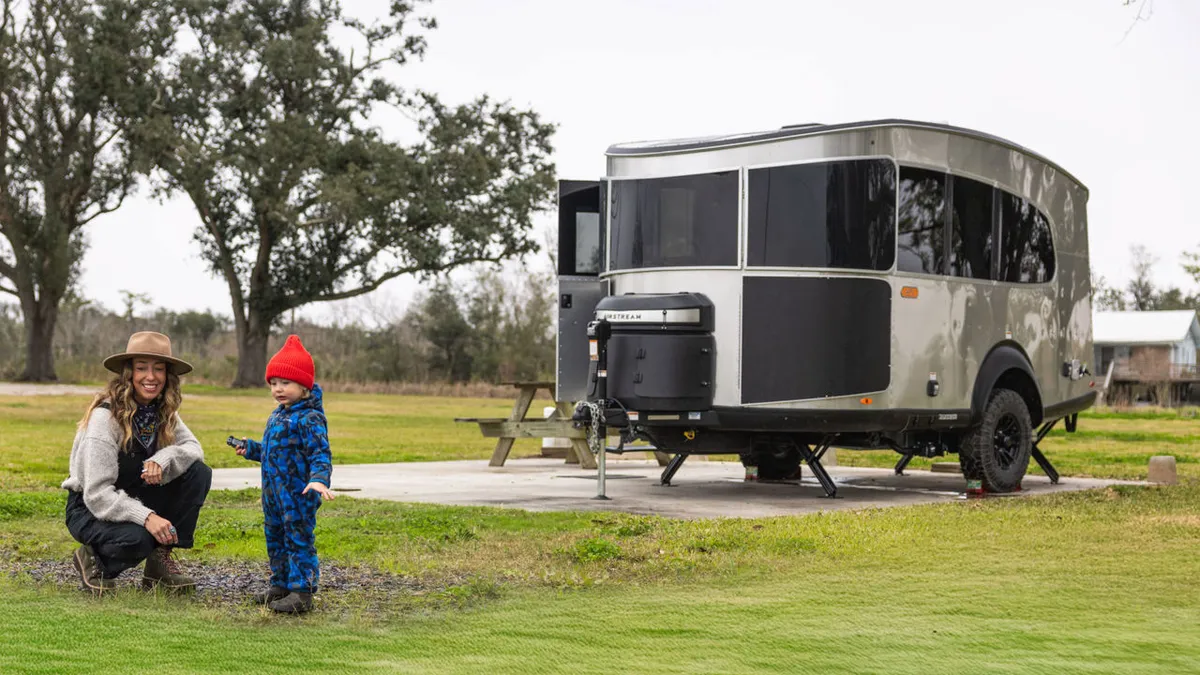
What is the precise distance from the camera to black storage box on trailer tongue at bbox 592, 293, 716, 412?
11516mm

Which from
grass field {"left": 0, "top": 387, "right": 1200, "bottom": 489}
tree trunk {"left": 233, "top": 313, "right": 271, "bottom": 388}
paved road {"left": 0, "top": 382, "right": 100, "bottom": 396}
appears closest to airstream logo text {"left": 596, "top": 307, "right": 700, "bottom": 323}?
grass field {"left": 0, "top": 387, "right": 1200, "bottom": 489}

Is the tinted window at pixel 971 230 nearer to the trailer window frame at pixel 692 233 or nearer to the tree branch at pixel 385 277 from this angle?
the trailer window frame at pixel 692 233

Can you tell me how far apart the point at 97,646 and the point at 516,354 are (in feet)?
152

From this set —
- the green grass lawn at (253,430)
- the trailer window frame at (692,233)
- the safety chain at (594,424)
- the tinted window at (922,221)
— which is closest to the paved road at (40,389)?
the green grass lawn at (253,430)

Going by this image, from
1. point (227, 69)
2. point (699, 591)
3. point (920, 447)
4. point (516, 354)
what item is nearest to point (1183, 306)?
point (516, 354)

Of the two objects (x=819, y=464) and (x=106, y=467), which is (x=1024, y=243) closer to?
(x=819, y=464)

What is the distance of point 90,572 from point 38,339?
133ft

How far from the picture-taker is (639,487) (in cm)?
Answer: 1382

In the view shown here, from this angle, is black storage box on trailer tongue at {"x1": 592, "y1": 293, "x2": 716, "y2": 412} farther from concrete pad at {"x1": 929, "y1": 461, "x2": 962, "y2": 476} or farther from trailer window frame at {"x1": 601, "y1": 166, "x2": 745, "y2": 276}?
concrete pad at {"x1": 929, "y1": 461, "x2": 962, "y2": 476}

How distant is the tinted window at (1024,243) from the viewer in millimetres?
13164

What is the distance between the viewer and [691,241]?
11.8 m

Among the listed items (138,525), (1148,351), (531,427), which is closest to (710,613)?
(138,525)

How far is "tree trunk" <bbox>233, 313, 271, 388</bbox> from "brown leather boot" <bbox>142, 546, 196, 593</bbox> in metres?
39.2

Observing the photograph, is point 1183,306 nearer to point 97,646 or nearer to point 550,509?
point 550,509
